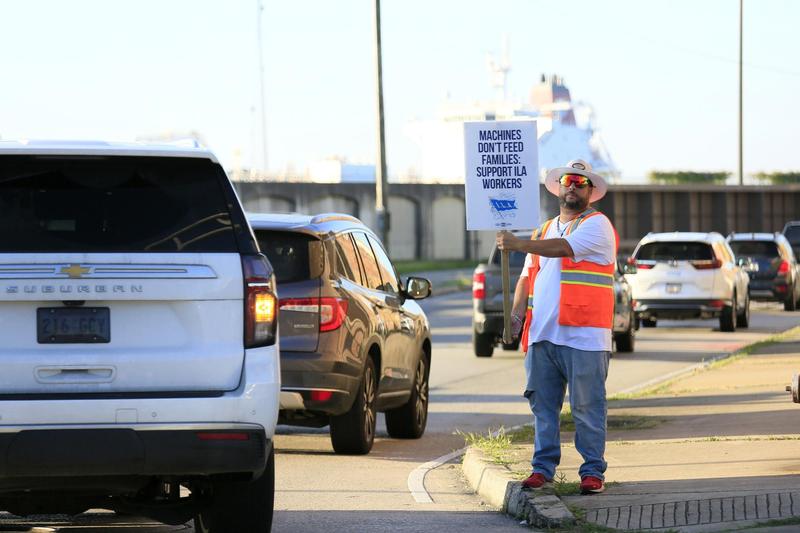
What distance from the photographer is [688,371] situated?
19.6 m

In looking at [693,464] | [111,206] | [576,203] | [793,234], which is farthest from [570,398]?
[793,234]

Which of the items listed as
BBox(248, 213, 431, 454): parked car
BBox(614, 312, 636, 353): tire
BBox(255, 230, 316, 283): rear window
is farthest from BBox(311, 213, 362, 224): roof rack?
BBox(614, 312, 636, 353): tire

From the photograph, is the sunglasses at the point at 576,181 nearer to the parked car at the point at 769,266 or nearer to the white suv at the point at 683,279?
the white suv at the point at 683,279

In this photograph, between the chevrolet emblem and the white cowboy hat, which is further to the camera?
the white cowboy hat

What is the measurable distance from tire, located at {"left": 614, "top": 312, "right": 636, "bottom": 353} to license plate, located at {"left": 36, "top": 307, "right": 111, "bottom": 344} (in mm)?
17230

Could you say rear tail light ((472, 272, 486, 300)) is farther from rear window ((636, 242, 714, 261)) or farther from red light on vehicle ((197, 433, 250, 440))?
red light on vehicle ((197, 433, 250, 440))

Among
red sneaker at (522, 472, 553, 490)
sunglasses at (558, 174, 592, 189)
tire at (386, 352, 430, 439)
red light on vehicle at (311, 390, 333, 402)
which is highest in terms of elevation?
sunglasses at (558, 174, 592, 189)

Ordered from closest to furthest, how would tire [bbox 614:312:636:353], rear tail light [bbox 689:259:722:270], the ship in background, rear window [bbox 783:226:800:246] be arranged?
1. tire [bbox 614:312:636:353]
2. rear tail light [bbox 689:259:722:270]
3. rear window [bbox 783:226:800:246]
4. the ship in background

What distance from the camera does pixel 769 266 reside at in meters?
35.8

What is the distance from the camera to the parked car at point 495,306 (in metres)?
22.1

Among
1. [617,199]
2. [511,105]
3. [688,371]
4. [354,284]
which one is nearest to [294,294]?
[354,284]

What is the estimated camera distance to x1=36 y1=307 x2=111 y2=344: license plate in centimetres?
655

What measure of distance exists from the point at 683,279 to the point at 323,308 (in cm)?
1675

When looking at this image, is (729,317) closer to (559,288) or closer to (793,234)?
(559,288)
